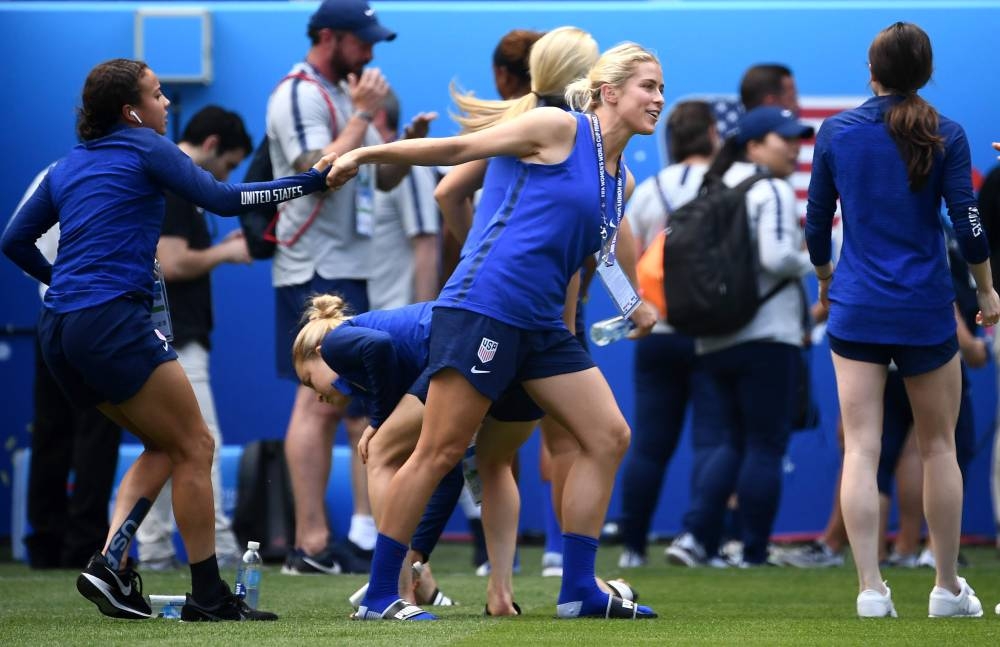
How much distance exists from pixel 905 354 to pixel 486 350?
126cm

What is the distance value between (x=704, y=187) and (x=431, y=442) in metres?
3.28

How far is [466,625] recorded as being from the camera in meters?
4.87

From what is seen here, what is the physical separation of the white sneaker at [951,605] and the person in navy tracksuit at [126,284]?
6.35ft

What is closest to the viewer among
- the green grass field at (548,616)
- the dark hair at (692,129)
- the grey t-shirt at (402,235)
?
the green grass field at (548,616)

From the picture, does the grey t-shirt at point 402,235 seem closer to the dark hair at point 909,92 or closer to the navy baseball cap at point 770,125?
the navy baseball cap at point 770,125

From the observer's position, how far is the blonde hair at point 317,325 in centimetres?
538

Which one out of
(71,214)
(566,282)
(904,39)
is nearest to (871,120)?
(904,39)

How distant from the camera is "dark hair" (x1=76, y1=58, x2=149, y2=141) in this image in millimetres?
5016

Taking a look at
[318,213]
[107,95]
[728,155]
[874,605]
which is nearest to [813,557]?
[728,155]

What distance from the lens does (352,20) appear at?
23.5 feet

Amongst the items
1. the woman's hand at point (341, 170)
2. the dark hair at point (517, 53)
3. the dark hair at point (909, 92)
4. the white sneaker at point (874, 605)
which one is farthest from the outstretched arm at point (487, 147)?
the dark hair at point (517, 53)

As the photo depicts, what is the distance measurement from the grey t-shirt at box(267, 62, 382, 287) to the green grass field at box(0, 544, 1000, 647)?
1.26 metres

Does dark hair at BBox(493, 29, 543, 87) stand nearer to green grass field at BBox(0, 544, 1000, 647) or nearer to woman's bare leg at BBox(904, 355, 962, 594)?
green grass field at BBox(0, 544, 1000, 647)

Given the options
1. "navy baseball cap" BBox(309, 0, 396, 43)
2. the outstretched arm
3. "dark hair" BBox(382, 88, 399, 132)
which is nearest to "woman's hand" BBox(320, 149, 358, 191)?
the outstretched arm
